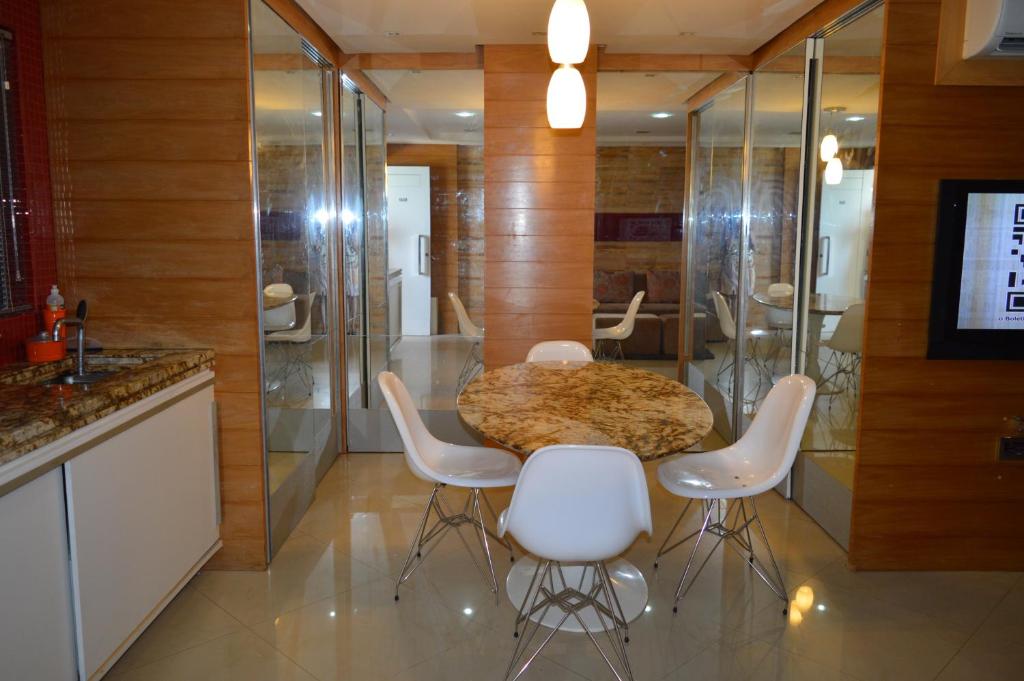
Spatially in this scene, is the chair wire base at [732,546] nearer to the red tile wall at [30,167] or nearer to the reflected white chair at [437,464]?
the reflected white chair at [437,464]

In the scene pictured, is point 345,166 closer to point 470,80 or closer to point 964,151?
point 470,80

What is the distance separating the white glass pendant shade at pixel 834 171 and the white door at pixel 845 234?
3 centimetres

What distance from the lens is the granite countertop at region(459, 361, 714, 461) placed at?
243cm

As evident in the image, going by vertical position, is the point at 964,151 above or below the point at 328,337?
above

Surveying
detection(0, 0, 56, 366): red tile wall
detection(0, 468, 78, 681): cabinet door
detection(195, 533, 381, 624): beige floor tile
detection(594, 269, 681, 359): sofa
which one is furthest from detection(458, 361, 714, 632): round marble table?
detection(594, 269, 681, 359): sofa

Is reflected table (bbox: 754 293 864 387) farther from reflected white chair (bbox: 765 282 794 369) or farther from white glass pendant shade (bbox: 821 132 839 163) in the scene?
white glass pendant shade (bbox: 821 132 839 163)

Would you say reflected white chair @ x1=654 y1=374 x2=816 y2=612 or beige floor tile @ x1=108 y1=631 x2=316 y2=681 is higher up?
reflected white chair @ x1=654 y1=374 x2=816 y2=612

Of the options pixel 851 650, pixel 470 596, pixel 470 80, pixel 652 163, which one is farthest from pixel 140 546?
pixel 652 163

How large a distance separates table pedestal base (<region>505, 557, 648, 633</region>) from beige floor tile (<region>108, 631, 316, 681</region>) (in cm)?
90

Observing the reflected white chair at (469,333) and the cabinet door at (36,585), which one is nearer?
the cabinet door at (36,585)

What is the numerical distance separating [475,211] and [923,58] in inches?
104

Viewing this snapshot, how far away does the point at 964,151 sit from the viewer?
10.5ft

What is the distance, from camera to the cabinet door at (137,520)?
2.29 meters

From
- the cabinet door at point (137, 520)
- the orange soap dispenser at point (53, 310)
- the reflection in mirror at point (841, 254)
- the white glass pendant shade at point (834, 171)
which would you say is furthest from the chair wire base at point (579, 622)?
the white glass pendant shade at point (834, 171)
